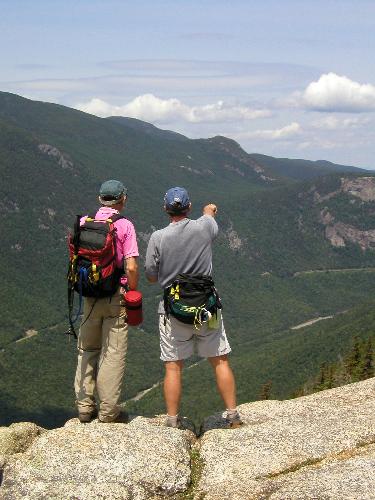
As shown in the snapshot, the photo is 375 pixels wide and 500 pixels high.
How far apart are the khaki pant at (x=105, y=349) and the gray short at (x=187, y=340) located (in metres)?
0.96

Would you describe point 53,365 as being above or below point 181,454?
below

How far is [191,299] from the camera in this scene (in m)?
11.4

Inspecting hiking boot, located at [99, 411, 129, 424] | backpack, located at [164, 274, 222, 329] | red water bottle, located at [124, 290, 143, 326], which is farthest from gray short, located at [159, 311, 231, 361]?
hiking boot, located at [99, 411, 129, 424]

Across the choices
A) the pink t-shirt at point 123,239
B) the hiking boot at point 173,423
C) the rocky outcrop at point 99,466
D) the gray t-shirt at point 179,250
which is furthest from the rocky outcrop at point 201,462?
the pink t-shirt at point 123,239

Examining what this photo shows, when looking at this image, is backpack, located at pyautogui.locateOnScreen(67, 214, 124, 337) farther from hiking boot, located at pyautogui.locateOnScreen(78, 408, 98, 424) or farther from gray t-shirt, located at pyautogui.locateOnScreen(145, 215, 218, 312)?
hiking boot, located at pyautogui.locateOnScreen(78, 408, 98, 424)

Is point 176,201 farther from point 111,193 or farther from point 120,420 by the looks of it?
point 120,420

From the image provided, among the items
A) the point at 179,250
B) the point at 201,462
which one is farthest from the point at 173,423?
the point at 179,250

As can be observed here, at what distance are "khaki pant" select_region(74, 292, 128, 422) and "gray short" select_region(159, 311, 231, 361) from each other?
0.96m

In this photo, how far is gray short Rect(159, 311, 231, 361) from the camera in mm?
11820

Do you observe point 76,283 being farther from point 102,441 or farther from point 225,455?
point 225,455

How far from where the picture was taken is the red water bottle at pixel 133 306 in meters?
11.7

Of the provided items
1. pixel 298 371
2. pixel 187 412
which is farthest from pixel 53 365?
pixel 298 371

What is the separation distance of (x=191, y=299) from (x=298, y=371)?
503 ft

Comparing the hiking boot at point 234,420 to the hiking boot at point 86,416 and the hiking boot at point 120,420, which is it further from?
the hiking boot at point 86,416
